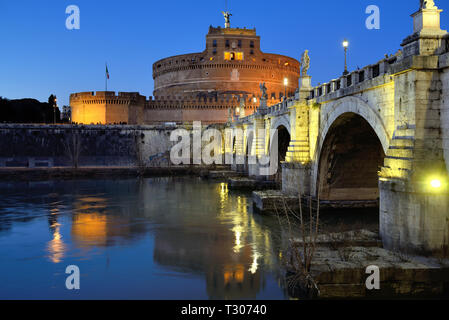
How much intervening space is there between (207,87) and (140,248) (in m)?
58.5

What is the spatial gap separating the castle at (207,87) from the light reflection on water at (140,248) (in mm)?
38757

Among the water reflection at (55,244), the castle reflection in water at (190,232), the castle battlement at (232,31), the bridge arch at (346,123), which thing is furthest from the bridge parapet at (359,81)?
the castle battlement at (232,31)

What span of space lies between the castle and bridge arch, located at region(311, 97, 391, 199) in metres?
42.8

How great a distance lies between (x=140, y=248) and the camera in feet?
40.1

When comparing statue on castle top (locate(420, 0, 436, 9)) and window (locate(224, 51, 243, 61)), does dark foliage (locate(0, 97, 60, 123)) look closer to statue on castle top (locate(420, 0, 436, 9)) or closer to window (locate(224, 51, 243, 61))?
window (locate(224, 51, 243, 61))

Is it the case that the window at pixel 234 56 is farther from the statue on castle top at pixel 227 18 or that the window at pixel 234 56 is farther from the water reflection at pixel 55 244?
the water reflection at pixel 55 244

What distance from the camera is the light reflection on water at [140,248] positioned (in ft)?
29.3

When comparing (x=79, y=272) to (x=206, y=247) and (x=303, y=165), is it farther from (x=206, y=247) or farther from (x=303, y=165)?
(x=303, y=165)

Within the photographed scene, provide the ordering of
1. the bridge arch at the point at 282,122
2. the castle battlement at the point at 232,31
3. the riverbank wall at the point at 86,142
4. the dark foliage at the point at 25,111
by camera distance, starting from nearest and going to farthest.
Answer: the bridge arch at the point at 282,122, the riverbank wall at the point at 86,142, the dark foliage at the point at 25,111, the castle battlement at the point at 232,31

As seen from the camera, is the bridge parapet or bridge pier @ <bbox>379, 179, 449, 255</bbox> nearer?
bridge pier @ <bbox>379, 179, 449, 255</bbox>

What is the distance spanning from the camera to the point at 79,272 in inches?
389

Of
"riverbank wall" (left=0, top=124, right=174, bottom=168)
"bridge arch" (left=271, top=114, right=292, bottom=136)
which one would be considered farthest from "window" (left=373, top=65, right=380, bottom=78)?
"riverbank wall" (left=0, top=124, right=174, bottom=168)

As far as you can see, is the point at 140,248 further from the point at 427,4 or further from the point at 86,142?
the point at 86,142

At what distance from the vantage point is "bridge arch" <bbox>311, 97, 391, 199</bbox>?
11.4m
